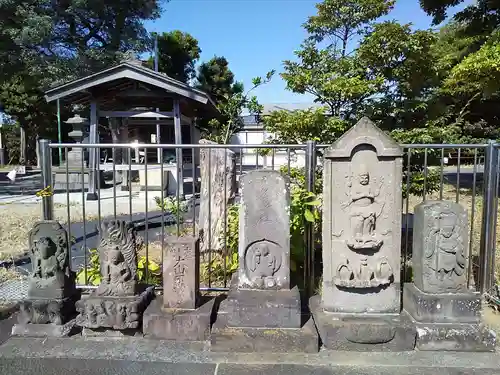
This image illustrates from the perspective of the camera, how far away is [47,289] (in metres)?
3.13

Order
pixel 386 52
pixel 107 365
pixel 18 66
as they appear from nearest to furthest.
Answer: pixel 107 365
pixel 386 52
pixel 18 66

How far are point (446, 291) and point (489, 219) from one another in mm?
981

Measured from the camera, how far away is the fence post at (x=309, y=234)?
3506 millimetres

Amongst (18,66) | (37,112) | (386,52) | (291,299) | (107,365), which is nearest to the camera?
(107,365)

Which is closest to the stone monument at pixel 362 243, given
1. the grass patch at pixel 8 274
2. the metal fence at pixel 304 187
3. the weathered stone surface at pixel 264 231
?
the weathered stone surface at pixel 264 231

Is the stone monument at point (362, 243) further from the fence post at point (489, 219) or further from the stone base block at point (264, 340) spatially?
the fence post at point (489, 219)

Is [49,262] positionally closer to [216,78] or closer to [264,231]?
[264,231]

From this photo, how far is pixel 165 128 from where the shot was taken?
63.3ft

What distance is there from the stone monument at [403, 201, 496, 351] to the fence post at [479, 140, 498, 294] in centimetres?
76

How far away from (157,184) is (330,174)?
995 centimetres

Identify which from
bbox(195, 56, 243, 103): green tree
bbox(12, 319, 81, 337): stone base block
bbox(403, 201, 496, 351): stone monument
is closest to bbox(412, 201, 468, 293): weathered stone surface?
bbox(403, 201, 496, 351): stone monument

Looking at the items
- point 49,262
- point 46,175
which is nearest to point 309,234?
point 49,262

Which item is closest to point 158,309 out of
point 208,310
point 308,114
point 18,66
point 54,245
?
point 208,310

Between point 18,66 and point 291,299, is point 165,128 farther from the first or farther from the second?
point 291,299
